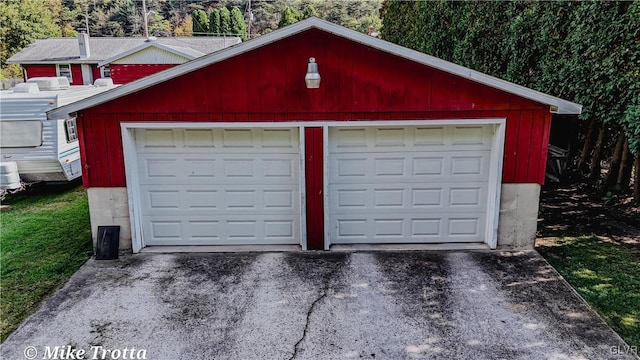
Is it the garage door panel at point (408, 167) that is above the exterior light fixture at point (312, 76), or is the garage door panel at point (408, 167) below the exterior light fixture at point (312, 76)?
below

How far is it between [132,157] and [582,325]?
21.5ft

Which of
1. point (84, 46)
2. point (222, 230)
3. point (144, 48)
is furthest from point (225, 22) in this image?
point (222, 230)

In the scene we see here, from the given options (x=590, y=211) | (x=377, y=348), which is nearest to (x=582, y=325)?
(x=377, y=348)

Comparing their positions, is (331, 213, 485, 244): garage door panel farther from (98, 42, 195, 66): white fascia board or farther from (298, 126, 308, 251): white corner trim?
(98, 42, 195, 66): white fascia board

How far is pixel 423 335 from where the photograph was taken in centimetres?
495

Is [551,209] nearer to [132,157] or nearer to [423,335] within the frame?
[423,335]

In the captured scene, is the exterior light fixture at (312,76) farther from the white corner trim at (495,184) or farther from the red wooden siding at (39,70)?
the red wooden siding at (39,70)

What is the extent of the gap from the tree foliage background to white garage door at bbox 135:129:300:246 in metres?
5.33

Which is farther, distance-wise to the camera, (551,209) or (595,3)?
(551,209)

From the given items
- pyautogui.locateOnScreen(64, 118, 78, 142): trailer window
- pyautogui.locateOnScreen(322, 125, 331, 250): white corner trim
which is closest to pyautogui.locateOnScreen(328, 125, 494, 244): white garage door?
pyautogui.locateOnScreen(322, 125, 331, 250): white corner trim

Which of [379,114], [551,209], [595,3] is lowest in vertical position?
[551,209]

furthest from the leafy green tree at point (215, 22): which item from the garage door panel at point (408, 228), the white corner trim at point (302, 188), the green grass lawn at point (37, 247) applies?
the garage door panel at point (408, 228)

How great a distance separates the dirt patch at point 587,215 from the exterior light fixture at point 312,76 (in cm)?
468

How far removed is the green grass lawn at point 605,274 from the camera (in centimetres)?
529
